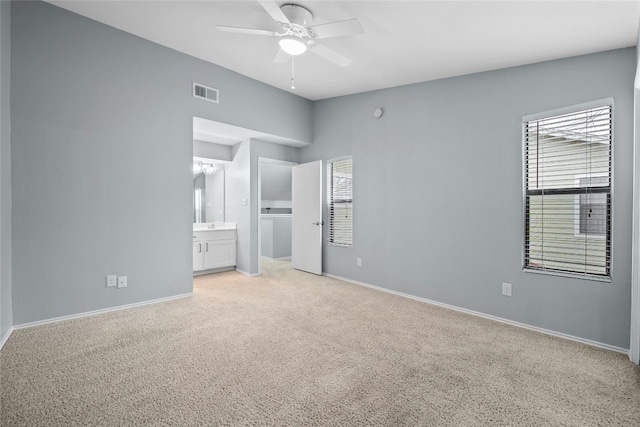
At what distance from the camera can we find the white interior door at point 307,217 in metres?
5.33

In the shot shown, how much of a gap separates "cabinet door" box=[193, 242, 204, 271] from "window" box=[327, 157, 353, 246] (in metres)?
2.18

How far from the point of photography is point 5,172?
2645 mm

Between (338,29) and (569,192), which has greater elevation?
Answer: (338,29)

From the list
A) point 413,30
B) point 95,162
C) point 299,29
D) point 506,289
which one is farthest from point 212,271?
point 413,30

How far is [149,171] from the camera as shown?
3.59 m

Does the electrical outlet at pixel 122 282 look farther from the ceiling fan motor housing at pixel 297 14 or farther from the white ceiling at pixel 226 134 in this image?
the ceiling fan motor housing at pixel 297 14

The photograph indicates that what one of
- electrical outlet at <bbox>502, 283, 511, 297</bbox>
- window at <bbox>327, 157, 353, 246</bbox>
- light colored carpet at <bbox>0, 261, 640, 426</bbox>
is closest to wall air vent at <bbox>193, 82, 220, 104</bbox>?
window at <bbox>327, 157, 353, 246</bbox>

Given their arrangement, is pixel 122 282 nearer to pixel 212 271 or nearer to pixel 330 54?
pixel 212 271

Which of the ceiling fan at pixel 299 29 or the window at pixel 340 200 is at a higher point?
the ceiling fan at pixel 299 29

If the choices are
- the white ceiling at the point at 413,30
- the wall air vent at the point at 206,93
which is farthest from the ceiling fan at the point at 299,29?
the wall air vent at the point at 206,93

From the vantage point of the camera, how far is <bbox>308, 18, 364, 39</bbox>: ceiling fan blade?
2.43 m

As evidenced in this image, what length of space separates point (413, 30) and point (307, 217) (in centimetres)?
338

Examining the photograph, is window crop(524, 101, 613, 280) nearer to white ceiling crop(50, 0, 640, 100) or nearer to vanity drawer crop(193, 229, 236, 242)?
white ceiling crop(50, 0, 640, 100)

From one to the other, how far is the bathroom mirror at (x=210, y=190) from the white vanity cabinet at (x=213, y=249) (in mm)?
527
